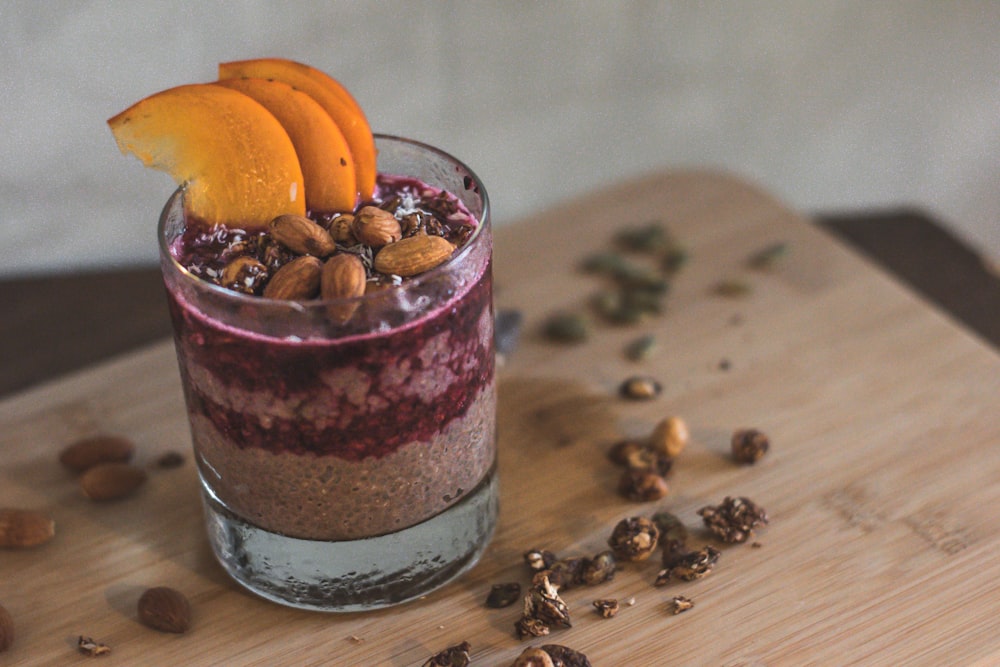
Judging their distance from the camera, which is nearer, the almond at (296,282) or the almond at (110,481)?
the almond at (296,282)

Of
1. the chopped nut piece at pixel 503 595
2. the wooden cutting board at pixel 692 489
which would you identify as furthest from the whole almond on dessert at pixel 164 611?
the chopped nut piece at pixel 503 595

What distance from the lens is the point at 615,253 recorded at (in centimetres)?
139

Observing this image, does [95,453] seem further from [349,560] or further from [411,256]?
[411,256]

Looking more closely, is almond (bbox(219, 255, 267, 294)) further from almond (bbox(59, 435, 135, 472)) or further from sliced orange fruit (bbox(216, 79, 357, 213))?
almond (bbox(59, 435, 135, 472))

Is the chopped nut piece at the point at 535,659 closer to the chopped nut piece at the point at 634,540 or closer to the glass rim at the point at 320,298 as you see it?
the chopped nut piece at the point at 634,540

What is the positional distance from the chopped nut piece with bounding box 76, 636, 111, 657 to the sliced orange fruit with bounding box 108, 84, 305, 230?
1.13ft

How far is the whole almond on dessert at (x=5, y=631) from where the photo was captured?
0.89m

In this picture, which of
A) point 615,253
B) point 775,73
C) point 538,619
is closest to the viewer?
point 538,619

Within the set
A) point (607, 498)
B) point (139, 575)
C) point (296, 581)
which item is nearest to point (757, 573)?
point (607, 498)

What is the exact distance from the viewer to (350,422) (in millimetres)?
812

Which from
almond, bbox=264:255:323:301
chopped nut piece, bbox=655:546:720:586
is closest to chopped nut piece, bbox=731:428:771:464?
chopped nut piece, bbox=655:546:720:586

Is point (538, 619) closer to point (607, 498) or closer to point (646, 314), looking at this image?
point (607, 498)

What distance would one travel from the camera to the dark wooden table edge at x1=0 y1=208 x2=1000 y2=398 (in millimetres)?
1378

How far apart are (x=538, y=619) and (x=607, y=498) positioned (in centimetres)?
17
